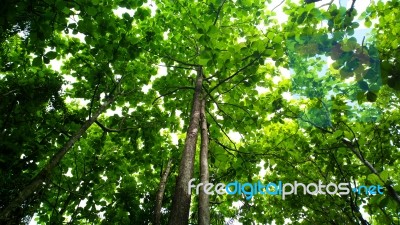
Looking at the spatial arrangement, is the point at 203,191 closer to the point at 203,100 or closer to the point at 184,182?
the point at 184,182

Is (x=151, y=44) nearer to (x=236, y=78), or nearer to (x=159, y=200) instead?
(x=236, y=78)

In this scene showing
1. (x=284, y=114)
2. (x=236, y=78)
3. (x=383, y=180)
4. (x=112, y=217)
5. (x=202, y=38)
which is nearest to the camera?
(x=383, y=180)

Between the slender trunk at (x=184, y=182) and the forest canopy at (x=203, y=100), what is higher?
the forest canopy at (x=203, y=100)

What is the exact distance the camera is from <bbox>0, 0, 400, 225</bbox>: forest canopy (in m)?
3.03

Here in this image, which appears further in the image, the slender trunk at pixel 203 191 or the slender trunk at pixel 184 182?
the slender trunk at pixel 203 191

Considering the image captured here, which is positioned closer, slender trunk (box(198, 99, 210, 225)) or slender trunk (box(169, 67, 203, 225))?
slender trunk (box(169, 67, 203, 225))

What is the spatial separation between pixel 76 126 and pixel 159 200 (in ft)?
8.73

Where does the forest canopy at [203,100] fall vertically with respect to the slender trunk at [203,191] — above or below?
above

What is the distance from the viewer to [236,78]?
183 inches

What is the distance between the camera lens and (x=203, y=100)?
4785mm

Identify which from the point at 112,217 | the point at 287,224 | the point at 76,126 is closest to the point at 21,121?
the point at 76,126

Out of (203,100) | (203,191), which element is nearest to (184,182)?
(203,191)

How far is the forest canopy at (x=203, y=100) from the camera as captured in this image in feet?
9.95

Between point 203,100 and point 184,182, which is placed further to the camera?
point 203,100
